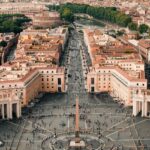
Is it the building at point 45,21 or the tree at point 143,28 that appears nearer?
the tree at point 143,28

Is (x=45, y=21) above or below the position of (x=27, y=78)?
below

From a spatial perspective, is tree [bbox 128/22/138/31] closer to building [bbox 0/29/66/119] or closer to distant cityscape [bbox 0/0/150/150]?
distant cityscape [bbox 0/0/150/150]

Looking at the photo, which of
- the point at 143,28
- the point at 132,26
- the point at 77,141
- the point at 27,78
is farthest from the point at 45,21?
the point at 77,141

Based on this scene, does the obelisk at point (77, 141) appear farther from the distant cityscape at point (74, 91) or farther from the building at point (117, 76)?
the building at point (117, 76)

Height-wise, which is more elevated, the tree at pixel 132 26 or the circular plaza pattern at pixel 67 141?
the circular plaza pattern at pixel 67 141

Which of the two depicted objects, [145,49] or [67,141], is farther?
[145,49]

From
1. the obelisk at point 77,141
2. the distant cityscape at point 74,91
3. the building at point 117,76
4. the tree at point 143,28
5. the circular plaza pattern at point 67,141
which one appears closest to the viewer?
the obelisk at point 77,141

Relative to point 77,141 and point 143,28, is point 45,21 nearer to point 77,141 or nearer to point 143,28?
point 143,28

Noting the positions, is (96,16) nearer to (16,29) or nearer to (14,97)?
(16,29)

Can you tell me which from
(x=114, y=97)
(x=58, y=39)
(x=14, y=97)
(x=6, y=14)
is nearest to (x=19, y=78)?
(x=14, y=97)

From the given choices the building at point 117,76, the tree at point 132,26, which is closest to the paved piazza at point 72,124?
the building at point 117,76
